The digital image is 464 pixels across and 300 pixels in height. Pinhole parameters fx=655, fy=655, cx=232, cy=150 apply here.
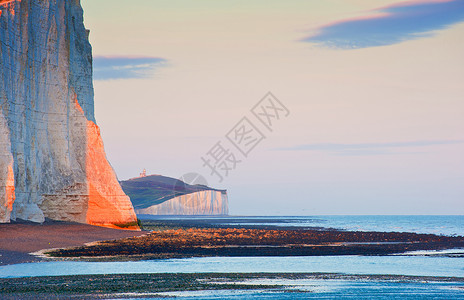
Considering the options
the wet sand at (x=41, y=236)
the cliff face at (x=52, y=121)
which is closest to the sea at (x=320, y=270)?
the wet sand at (x=41, y=236)

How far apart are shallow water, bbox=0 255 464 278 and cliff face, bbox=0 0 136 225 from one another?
720 inches

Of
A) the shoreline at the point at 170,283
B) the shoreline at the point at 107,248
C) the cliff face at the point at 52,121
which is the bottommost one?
the shoreline at the point at 170,283

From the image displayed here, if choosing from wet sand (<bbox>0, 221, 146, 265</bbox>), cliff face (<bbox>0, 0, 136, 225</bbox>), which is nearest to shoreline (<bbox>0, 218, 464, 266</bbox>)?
wet sand (<bbox>0, 221, 146, 265</bbox>)

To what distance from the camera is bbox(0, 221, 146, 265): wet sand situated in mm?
30777

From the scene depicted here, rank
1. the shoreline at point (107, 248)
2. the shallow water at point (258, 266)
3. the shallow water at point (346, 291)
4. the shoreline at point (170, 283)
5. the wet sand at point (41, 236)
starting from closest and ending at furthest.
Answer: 1. the shallow water at point (346, 291)
2. the shoreline at point (170, 283)
3. the shallow water at point (258, 266)
4. the wet sand at point (41, 236)
5. the shoreline at point (107, 248)

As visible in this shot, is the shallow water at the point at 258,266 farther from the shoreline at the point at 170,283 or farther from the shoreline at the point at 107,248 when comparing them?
the shoreline at the point at 107,248

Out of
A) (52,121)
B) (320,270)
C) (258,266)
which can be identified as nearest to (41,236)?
(258,266)

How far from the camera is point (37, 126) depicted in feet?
170

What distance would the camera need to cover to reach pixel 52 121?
5384 cm

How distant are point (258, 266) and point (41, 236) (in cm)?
1641

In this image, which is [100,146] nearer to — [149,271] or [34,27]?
[34,27]

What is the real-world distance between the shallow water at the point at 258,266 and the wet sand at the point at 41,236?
125 inches

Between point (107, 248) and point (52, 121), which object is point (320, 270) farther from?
point (52, 121)

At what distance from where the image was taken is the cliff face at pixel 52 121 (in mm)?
46500
